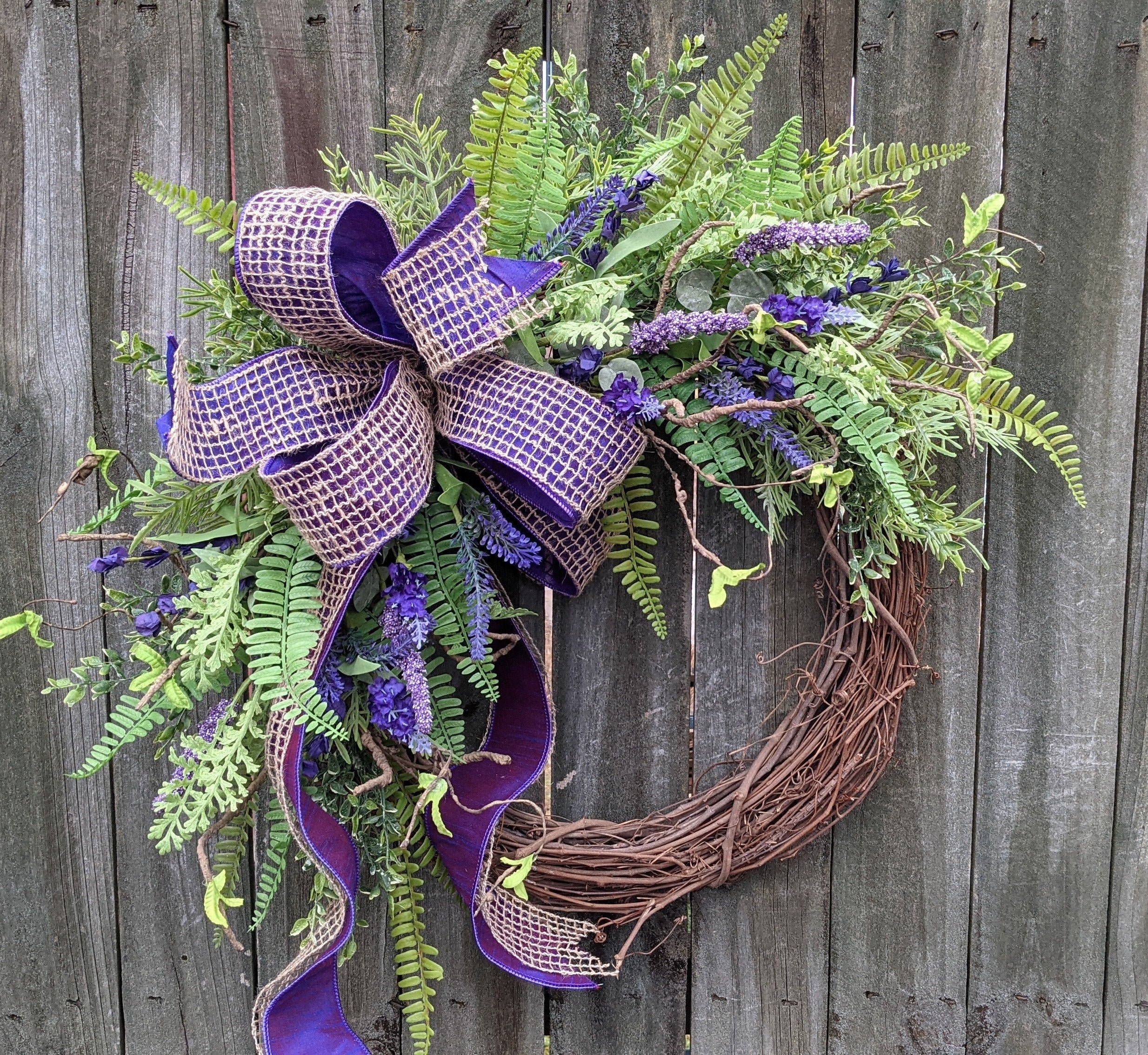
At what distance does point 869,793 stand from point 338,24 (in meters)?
1.21

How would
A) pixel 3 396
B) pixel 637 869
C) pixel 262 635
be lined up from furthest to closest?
pixel 3 396
pixel 637 869
pixel 262 635

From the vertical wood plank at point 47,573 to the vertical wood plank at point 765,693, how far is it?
32.3 inches

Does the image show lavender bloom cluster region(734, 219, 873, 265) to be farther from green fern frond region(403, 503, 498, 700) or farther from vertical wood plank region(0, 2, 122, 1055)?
vertical wood plank region(0, 2, 122, 1055)

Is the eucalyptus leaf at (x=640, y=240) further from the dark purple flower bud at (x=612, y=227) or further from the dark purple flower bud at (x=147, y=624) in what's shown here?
the dark purple flower bud at (x=147, y=624)

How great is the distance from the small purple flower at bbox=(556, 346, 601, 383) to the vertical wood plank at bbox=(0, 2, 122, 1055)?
663 millimetres

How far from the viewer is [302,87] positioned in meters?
1.08

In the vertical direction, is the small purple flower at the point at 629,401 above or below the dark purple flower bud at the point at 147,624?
above

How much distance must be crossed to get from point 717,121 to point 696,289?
0.16 m

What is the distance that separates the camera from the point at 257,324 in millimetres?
908

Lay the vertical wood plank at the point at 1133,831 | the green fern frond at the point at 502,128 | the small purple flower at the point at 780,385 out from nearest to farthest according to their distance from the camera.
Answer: the green fern frond at the point at 502,128, the small purple flower at the point at 780,385, the vertical wood plank at the point at 1133,831

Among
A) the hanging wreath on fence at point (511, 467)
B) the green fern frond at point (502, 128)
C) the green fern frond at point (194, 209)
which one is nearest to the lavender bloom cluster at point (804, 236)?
the hanging wreath on fence at point (511, 467)

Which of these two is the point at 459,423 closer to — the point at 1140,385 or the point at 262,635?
the point at 262,635

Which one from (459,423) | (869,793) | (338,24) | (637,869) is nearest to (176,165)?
(338,24)

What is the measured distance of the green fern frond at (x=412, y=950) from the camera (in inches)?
39.8
